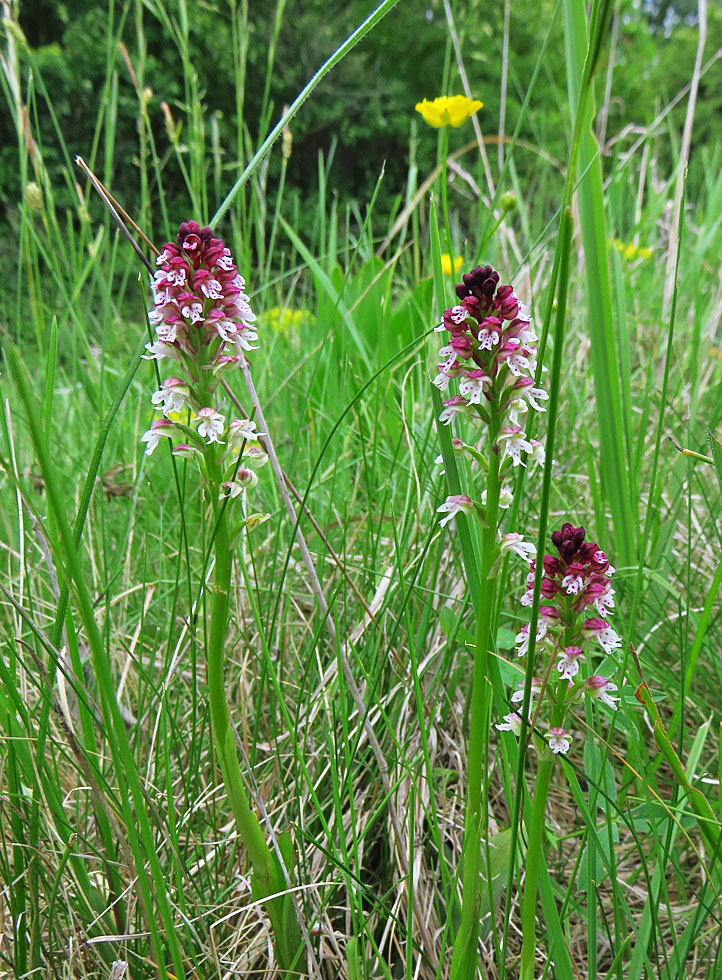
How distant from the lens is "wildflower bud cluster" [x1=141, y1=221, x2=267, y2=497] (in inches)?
23.4

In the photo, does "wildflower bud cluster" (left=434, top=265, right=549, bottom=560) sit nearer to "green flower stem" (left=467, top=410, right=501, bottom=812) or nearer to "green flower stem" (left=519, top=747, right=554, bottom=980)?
"green flower stem" (left=467, top=410, right=501, bottom=812)

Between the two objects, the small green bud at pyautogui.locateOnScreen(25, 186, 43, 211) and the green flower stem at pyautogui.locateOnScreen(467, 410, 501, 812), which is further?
the small green bud at pyautogui.locateOnScreen(25, 186, 43, 211)

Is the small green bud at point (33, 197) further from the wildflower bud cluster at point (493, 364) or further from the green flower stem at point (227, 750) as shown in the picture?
the wildflower bud cluster at point (493, 364)

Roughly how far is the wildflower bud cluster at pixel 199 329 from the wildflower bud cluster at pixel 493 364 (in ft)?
0.58

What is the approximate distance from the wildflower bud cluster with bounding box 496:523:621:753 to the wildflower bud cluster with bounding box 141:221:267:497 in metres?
0.25

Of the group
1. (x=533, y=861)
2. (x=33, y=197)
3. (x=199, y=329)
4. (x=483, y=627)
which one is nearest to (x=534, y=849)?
(x=533, y=861)

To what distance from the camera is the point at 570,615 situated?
0.53 metres

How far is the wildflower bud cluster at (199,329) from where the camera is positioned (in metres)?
0.59

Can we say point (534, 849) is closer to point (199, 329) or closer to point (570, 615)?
point (570, 615)

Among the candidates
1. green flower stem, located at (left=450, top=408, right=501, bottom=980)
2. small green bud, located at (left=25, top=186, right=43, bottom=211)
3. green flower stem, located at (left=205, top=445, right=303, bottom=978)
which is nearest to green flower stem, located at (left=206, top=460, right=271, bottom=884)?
green flower stem, located at (left=205, top=445, right=303, bottom=978)

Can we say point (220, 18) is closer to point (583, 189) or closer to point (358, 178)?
point (358, 178)

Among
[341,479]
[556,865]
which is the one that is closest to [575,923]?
[556,865]

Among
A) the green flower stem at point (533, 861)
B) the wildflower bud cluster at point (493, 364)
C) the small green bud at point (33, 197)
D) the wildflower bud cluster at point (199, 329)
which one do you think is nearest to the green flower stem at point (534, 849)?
the green flower stem at point (533, 861)

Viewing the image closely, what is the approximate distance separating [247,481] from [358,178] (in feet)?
36.7
